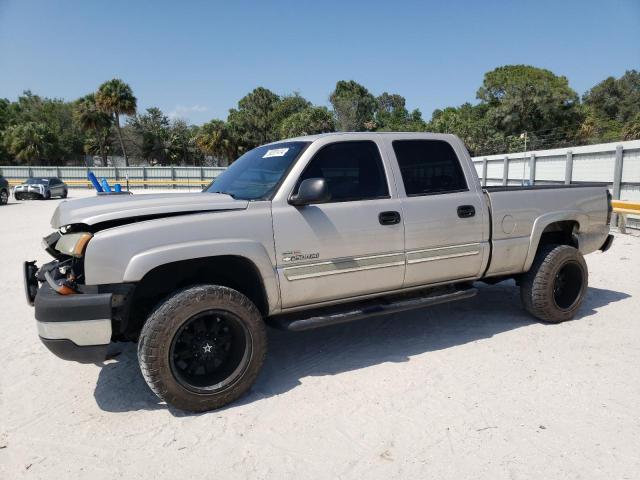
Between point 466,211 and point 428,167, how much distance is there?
526 mm

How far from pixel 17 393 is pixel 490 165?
20.3 m

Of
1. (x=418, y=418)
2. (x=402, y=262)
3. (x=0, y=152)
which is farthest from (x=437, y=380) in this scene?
(x=0, y=152)

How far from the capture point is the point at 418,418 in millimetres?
3145

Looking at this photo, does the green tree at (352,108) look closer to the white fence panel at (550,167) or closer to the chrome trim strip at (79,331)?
the white fence panel at (550,167)

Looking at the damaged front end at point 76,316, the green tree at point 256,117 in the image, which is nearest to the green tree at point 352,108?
the green tree at point 256,117

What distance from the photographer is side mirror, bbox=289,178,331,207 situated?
→ 11.1ft

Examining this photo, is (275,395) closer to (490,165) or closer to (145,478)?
(145,478)

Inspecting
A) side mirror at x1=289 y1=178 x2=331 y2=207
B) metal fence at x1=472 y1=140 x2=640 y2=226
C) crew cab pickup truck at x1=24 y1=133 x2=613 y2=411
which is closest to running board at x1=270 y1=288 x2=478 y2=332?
crew cab pickup truck at x1=24 y1=133 x2=613 y2=411

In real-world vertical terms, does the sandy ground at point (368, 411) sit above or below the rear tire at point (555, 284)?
below

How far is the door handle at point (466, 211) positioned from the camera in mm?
4254

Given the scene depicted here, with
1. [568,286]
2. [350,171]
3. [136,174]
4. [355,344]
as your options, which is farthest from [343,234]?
[136,174]

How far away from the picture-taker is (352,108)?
53.5 m

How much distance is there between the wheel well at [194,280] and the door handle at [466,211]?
6.38 ft

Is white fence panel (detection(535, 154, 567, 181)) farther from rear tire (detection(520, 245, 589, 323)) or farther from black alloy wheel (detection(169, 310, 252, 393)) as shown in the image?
black alloy wheel (detection(169, 310, 252, 393))
